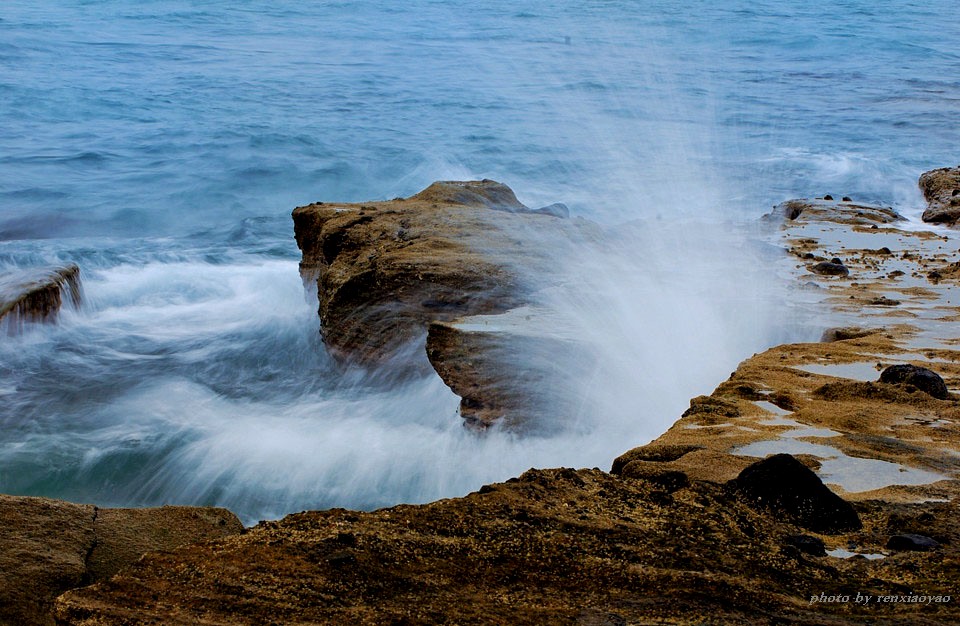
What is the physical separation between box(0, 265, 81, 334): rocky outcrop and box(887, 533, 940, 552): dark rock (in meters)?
6.51

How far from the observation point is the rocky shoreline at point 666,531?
8.14 ft

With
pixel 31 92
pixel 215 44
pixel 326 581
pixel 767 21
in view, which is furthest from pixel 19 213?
pixel 767 21

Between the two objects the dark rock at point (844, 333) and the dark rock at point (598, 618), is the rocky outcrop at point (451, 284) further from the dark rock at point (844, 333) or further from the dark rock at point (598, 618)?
the dark rock at point (598, 618)

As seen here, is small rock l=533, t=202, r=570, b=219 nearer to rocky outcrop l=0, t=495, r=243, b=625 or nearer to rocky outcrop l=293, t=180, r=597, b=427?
rocky outcrop l=293, t=180, r=597, b=427

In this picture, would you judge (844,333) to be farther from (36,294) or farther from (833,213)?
(36,294)

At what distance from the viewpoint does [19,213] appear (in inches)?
493

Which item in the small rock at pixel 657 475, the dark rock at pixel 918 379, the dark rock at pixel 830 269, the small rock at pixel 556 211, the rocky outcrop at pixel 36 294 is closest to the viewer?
the small rock at pixel 657 475

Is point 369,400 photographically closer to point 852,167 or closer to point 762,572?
point 762,572

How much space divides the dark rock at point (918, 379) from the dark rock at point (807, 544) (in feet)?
6.12

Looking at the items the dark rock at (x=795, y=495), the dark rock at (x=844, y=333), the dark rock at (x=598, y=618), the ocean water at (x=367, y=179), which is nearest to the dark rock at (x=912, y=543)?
the dark rock at (x=795, y=495)

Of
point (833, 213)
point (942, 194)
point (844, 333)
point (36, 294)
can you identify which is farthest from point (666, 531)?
point (942, 194)

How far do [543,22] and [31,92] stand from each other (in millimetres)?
17710

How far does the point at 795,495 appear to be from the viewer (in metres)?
3.21

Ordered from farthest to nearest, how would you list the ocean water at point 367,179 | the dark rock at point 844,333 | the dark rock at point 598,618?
the dark rock at point 844,333 → the ocean water at point 367,179 → the dark rock at point 598,618
